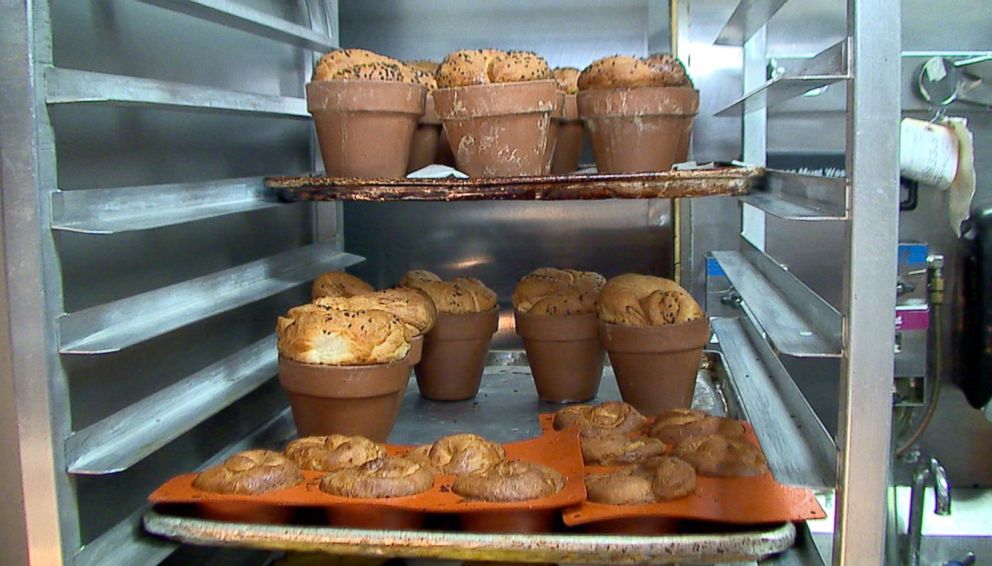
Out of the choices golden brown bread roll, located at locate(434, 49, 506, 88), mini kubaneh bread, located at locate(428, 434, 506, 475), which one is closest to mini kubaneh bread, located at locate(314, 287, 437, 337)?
mini kubaneh bread, located at locate(428, 434, 506, 475)

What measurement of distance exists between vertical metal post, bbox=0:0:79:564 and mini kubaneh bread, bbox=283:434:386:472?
36 centimetres

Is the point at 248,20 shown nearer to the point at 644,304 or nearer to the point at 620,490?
the point at 644,304

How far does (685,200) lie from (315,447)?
1.12 metres

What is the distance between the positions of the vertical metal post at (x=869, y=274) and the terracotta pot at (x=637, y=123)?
0.51 meters

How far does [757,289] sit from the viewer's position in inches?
62.4

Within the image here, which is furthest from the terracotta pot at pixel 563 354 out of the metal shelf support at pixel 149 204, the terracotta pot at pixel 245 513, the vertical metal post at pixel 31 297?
the vertical metal post at pixel 31 297

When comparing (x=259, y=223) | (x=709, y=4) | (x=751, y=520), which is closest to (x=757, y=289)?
(x=751, y=520)

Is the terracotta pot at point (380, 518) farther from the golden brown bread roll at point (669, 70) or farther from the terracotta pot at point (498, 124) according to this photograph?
the golden brown bread roll at point (669, 70)

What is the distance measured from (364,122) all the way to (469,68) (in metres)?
0.20

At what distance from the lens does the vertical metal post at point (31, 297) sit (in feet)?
3.39

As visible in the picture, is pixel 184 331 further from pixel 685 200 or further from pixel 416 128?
pixel 685 200

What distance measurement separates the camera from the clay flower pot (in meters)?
1.78

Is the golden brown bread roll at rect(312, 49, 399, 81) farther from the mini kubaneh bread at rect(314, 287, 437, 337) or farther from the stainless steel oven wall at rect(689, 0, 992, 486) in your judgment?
the stainless steel oven wall at rect(689, 0, 992, 486)

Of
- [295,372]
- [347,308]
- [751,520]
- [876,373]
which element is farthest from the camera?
[347,308]
